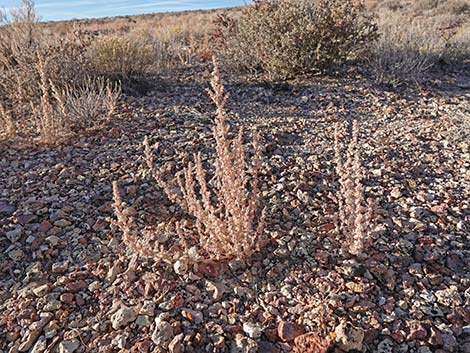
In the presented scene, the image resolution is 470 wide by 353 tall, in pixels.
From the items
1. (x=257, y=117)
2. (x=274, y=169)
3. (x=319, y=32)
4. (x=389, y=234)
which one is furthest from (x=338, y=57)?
(x=389, y=234)

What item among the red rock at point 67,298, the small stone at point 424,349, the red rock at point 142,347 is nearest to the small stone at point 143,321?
the red rock at point 142,347

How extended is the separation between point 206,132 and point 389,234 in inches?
81.3

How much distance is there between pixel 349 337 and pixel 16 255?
1997 millimetres

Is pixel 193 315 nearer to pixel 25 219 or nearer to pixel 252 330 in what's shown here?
pixel 252 330

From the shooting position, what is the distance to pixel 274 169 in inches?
126

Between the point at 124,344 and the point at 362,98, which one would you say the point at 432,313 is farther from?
the point at 362,98

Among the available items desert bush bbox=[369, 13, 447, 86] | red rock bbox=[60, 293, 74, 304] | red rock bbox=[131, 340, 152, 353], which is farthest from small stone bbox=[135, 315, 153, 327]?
desert bush bbox=[369, 13, 447, 86]

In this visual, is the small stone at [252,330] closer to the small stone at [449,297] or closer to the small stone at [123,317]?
the small stone at [123,317]

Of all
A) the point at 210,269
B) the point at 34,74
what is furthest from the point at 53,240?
the point at 34,74

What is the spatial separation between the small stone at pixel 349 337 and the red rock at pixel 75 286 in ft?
4.51

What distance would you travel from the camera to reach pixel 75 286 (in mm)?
2242

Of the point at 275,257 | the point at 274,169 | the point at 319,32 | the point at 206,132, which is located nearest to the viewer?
the point at 275,257

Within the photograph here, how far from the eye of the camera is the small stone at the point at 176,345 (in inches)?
73.2

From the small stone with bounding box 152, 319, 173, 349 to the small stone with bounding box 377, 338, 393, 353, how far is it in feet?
3.19
